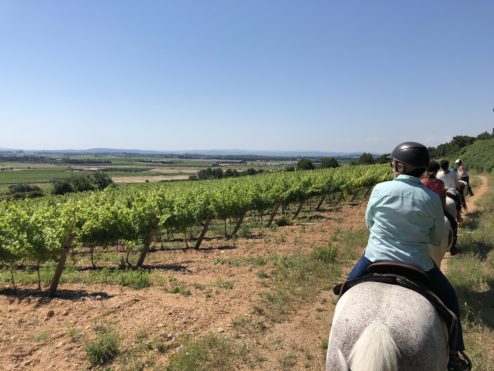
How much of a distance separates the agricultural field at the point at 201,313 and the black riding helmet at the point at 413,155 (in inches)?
122

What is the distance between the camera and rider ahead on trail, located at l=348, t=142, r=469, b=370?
10.5 feet

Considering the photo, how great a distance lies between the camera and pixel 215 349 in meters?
5.18

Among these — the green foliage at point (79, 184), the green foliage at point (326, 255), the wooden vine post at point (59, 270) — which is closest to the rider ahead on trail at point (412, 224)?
the green foliage at point (326, 255)

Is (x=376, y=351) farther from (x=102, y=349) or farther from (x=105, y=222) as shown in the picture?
(x=105, y=222)

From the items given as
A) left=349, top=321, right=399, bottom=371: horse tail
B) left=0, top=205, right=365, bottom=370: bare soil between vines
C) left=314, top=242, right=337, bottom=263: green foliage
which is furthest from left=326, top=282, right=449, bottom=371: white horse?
left=314, top=242, right=337, bottom=263: green foliage

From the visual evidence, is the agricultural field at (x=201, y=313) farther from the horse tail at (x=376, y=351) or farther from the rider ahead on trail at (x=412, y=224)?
the horse tail at (x=376, y=351)

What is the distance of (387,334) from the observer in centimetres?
260

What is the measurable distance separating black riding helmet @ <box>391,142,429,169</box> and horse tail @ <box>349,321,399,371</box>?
1597 mm

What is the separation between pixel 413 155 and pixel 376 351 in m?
1.87

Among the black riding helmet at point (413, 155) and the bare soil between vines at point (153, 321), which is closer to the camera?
the black riding helmet at point (413, 155)

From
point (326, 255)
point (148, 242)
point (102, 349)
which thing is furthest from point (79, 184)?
point (102, 349)

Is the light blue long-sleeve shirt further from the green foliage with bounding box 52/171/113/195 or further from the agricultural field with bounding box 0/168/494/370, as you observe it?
the green foliage with bounding box 52/171/113/195

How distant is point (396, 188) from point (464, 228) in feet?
35.9

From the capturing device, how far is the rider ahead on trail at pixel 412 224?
3.21m
